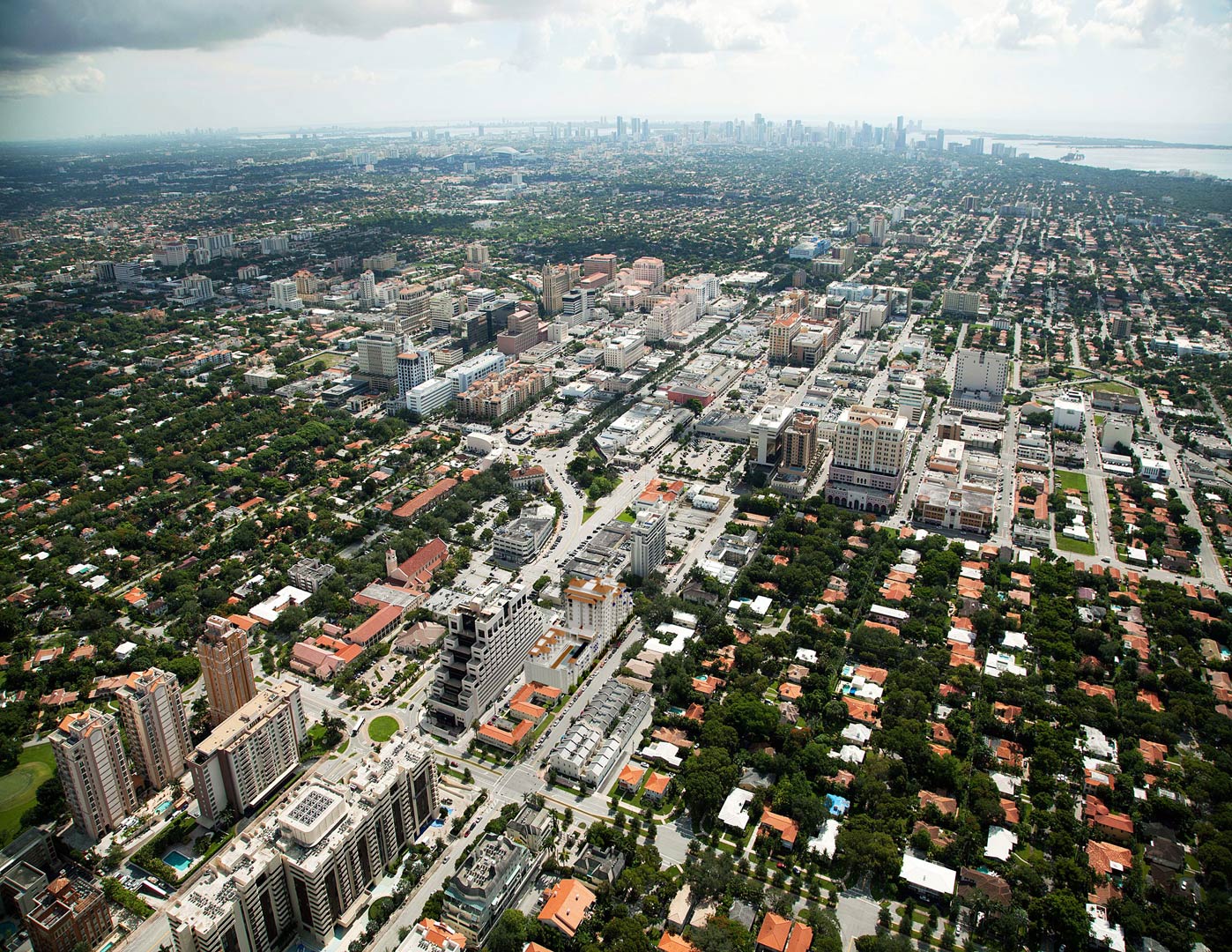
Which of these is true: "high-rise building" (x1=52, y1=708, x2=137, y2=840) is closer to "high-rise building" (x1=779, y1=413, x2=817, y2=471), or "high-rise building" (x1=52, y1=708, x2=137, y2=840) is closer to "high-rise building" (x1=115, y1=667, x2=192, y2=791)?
"high-rise building" (x1=115, y1=667, x2=192, y2=791)

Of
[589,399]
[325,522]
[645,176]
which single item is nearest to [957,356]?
[589,399]

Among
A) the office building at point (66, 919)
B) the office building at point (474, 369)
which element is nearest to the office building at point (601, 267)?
the office building at point (474, 369)

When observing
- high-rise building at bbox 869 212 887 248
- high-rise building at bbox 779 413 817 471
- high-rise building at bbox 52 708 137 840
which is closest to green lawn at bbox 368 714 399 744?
high-rise building at bbox 52 708 137 840

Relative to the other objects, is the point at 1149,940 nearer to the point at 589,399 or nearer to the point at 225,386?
the point at 589,399

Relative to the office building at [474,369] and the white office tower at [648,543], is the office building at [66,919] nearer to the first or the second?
the white office tower at [648,543]

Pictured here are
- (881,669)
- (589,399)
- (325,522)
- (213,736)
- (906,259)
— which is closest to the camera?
(213,736)

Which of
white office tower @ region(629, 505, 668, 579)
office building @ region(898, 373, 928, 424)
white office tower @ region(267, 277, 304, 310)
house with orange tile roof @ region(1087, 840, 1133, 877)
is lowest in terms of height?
house with orange tile roof @ region(1087, 840, 1133, 877)
